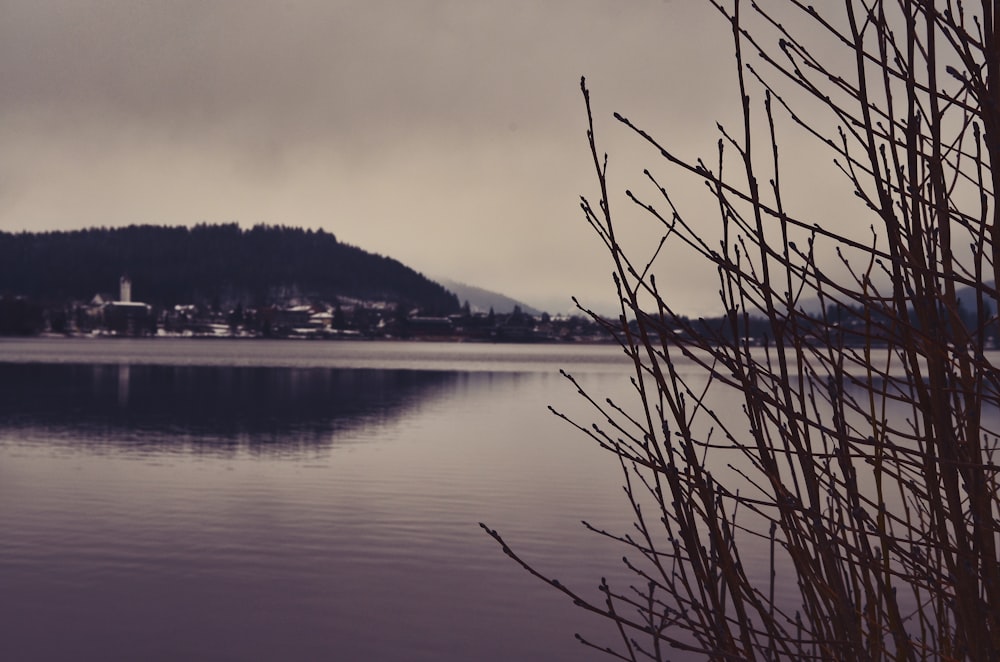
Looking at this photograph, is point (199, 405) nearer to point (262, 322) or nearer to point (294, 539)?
point (294, 539)

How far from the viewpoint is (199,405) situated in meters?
33.8

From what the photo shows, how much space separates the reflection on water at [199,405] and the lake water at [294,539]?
26 cm

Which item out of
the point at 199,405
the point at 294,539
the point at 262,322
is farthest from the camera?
the point at 262,322

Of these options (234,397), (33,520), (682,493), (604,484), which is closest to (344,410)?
(234,397)

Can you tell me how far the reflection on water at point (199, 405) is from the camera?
78.4ft

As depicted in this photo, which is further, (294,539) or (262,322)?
(262,322)

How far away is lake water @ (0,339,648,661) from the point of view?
880 cm

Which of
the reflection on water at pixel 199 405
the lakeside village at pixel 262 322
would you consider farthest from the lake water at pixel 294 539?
the lakeside village at pixel 262 322

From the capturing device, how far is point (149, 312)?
192 metres

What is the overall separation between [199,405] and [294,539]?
22714 millimetres

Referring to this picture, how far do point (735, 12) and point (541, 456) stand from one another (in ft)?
64.4

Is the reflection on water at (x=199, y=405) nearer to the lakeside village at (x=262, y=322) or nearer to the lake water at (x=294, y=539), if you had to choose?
the lake water at (x=294, y=539)

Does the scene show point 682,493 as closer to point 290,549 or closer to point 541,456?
point 290,549

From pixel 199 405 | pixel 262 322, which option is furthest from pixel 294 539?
pixel 262 322
